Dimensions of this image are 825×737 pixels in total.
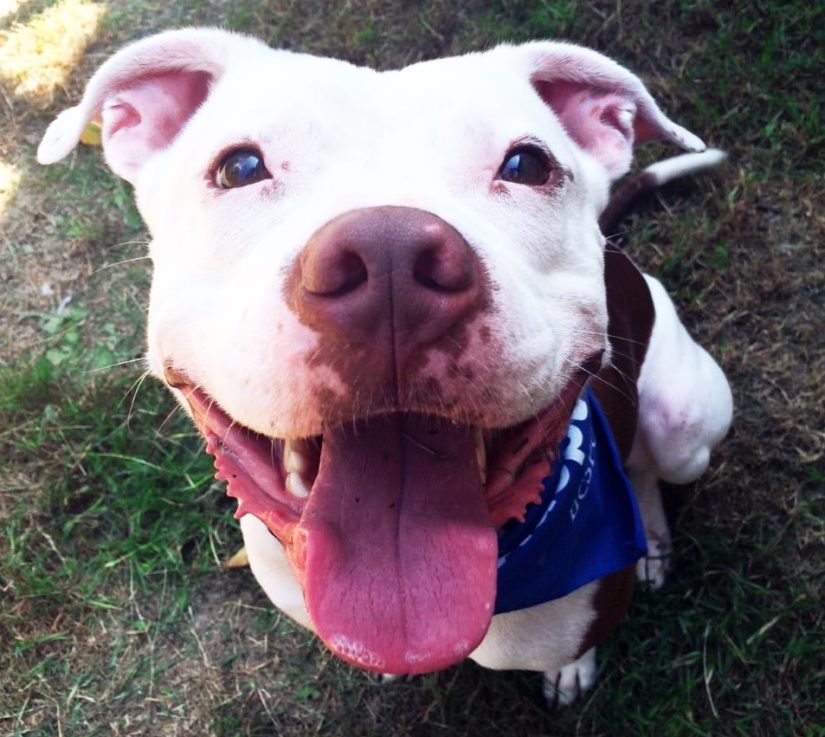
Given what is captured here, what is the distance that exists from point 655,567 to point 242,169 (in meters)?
2.33

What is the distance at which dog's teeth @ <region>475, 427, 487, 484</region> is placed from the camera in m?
1.78

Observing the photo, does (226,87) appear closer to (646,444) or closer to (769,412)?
(646,444)

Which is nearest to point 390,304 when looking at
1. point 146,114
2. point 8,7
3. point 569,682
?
point 146,114

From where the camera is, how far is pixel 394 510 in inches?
69.1

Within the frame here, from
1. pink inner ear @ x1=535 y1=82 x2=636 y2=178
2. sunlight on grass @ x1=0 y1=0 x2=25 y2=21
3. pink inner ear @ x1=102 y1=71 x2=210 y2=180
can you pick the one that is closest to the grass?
sunlight on grass @ x1=0 y1=0 x2=25 y2=21

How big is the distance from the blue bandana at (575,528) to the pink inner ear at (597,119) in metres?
0.66

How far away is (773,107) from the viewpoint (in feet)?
12.9

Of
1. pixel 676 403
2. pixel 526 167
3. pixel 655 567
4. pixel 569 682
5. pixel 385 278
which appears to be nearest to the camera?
pixel 385 278

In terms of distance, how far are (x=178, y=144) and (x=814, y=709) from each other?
289 cm

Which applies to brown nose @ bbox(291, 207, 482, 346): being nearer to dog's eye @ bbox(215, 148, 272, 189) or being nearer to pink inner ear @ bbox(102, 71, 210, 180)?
dog's eye @ bbox(215, 148, 272, 189)

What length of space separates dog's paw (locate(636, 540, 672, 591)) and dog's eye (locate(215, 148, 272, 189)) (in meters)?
2.26

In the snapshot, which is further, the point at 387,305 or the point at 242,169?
the point at 242,169

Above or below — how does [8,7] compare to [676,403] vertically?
above

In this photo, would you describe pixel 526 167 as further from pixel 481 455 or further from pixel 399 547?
pixel 399 547
